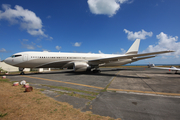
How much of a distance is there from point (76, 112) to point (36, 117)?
1434 millimetres

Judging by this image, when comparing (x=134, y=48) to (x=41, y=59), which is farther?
(x=134, y=48)

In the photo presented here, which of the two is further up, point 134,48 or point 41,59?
point 134,48

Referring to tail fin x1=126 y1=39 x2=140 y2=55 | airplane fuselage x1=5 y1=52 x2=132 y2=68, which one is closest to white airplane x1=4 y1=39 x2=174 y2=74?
airplane fuselage x1=5 y1=52 x2=132 y2=68

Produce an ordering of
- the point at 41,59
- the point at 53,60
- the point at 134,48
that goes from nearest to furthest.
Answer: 1. the point at 41,59
2. the point at 53,60
3. the point at 134,48

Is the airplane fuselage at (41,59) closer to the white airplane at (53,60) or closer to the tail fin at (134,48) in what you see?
the white airplane at (53,60)

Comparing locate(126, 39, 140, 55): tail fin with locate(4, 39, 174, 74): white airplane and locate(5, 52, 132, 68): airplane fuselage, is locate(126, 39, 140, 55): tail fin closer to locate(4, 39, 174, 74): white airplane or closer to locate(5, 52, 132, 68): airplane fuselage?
locate(4, 39, 174, 74): white airplane

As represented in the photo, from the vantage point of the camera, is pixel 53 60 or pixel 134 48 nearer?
pixel 53 60

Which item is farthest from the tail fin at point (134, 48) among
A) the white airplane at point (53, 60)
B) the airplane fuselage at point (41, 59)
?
the airplane fuselage at point (41, 59)

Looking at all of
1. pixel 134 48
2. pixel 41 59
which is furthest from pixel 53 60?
pixel 134 48

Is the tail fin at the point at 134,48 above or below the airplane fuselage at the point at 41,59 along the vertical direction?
above

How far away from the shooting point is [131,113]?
3229mm

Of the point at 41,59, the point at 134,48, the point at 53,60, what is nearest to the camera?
the point at 41,59

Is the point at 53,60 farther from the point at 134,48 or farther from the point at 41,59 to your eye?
the point at 134,48

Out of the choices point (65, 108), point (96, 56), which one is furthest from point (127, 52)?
point (65, 108)
